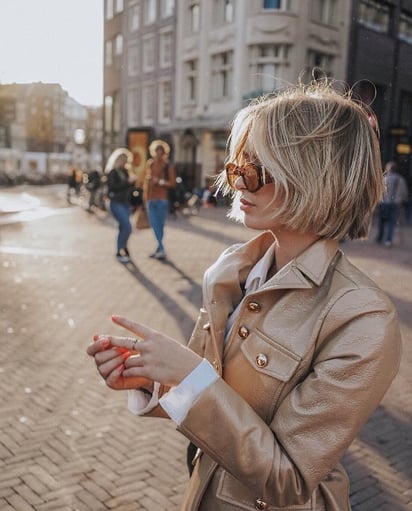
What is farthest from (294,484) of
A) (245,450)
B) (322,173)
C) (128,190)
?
(128,190)

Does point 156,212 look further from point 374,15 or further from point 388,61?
point 388,61

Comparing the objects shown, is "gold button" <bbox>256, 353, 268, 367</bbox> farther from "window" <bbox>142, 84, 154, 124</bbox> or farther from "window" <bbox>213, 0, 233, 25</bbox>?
"window" <bbox>142, 84, 154, 124</bbox>

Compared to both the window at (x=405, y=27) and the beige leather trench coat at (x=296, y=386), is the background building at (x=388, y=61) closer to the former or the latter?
the window at (x=405, y=27)

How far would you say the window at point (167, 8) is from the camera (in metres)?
24.7

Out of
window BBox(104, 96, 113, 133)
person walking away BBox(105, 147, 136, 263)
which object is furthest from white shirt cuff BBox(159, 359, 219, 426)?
window BBox(104, 96, 113, 133)

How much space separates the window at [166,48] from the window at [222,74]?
3237 mm

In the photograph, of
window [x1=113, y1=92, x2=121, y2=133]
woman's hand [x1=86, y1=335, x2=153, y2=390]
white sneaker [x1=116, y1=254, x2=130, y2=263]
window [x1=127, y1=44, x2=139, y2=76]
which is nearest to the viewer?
woman's hand [x1=86, y1=335, x2=153, y2=390]

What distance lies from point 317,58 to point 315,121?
2374cm

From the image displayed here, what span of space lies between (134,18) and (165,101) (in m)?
4.33

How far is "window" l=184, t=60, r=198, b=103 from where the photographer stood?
25.3 metres

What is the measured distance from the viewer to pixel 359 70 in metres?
23.6

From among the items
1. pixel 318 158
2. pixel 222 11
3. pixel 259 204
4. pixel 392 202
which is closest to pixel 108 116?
pixel 222 11

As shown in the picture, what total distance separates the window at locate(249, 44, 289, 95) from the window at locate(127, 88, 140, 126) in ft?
31.1

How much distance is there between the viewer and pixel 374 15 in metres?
23.8
